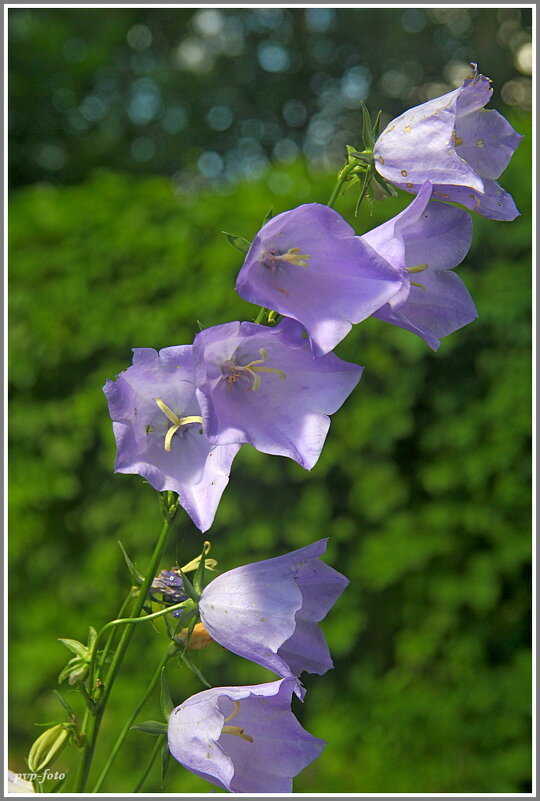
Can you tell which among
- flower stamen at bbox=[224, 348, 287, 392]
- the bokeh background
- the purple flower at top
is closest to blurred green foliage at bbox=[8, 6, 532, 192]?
the bokeh background

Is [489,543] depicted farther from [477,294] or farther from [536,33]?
[536,33]

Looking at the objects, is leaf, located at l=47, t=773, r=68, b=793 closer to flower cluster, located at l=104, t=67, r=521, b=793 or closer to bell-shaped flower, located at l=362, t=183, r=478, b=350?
flower cluster, located at l=104, t=67, r=521, b=793

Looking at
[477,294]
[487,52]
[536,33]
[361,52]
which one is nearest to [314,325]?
[536,33]

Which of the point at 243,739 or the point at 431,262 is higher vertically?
the point at 431,262

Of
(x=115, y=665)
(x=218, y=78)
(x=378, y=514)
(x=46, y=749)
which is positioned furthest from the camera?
(x=218, y=78)

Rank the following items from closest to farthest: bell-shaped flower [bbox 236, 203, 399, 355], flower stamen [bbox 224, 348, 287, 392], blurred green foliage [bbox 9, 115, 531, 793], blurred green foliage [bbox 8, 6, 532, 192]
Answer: bell-shaped flower [bbox 236, 203, 399, 355]
flower stamen [bbox 224, 348, 287, 392]
blurred green foliage [bbox 9, 115, 531, 793]
blurred green foliage [bbox 8, 6, 532, 192]

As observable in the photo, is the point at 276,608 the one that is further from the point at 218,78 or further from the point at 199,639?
the point at 218,78

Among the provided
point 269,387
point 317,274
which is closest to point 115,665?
point 269,387

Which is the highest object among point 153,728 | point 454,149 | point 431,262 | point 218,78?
point 454,149
